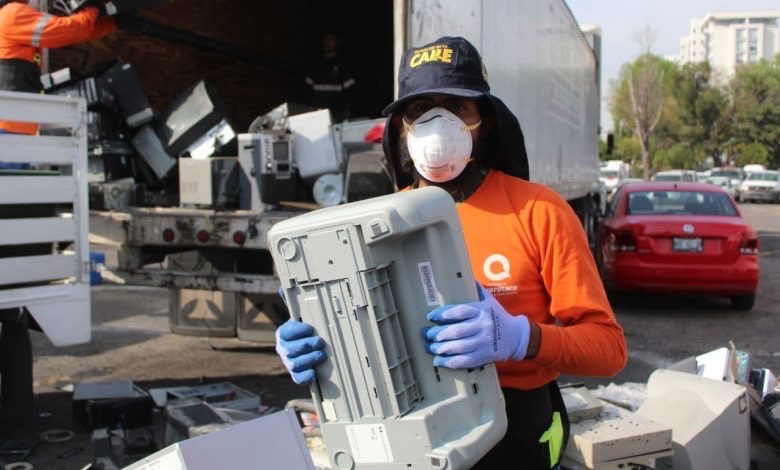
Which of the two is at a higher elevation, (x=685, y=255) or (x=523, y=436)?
(x=523, y=436)

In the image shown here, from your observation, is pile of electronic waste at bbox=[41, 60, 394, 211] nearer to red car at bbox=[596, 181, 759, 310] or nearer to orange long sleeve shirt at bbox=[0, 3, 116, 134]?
orange long sleeve shirt at bbox=[0, 3, 116, 134]

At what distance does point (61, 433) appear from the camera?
5.09m

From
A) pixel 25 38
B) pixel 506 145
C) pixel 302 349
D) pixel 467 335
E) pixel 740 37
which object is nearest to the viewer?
pixel 467 335

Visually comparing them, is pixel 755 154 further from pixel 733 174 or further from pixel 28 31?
pixel 28 31

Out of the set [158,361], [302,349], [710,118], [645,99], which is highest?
[645,99]

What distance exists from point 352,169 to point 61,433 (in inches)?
98.5

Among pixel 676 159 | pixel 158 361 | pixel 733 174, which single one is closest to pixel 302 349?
pixel 158 361

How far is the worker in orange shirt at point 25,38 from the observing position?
204 inches

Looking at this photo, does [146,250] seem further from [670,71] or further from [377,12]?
[670,71]

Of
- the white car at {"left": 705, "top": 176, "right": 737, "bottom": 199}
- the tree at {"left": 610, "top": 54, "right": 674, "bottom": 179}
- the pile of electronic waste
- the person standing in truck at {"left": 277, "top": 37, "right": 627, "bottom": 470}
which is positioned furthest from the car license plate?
the tree at {"left": 610, "top": 54, "right": 674, "bottom": 179}

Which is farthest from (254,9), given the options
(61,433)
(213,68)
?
(61,433)

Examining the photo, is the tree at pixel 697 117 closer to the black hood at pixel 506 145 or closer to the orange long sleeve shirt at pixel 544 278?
the black hood at pixel 506 145

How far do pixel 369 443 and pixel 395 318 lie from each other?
0.91 ft

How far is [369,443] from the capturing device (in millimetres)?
1724
